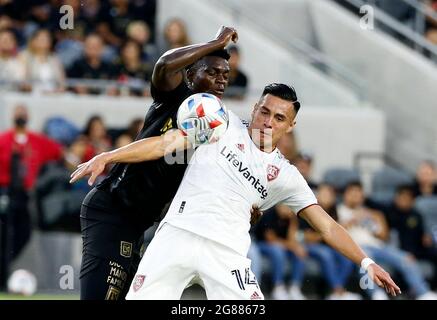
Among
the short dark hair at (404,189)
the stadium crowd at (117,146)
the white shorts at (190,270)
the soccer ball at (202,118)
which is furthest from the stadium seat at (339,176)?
the white shorts at (190,270)

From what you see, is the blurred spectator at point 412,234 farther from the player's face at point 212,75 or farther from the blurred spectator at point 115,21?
the player's face at point 212,75

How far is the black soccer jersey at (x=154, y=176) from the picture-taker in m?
8.14

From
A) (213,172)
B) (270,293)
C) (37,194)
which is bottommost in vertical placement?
(270,293)

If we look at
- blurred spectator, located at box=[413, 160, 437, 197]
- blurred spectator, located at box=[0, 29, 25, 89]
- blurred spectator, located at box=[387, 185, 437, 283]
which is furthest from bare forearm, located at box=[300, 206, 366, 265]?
blurred spectator, located at box=[0, 29, 25, 89]

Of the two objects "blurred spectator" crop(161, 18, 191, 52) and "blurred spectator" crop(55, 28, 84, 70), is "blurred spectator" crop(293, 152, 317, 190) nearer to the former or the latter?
"blurred spectator" crop(161, 18, 191, 52)

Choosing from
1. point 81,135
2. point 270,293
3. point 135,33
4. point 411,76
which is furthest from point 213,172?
point 411,76

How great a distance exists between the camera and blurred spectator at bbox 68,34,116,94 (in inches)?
645

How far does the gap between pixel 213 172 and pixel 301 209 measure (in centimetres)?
66

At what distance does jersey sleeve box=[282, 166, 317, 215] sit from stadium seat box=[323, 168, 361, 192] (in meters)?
7.66

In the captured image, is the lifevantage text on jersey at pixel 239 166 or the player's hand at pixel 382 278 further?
the lifevantage text on jersey at pixel 239 166

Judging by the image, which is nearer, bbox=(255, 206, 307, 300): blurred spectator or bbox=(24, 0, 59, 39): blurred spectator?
bbox=(255, 206, 307, 300): blurred spectator

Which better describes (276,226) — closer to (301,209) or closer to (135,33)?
Result: (135,33)

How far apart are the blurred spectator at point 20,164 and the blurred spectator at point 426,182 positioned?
4.61 m
